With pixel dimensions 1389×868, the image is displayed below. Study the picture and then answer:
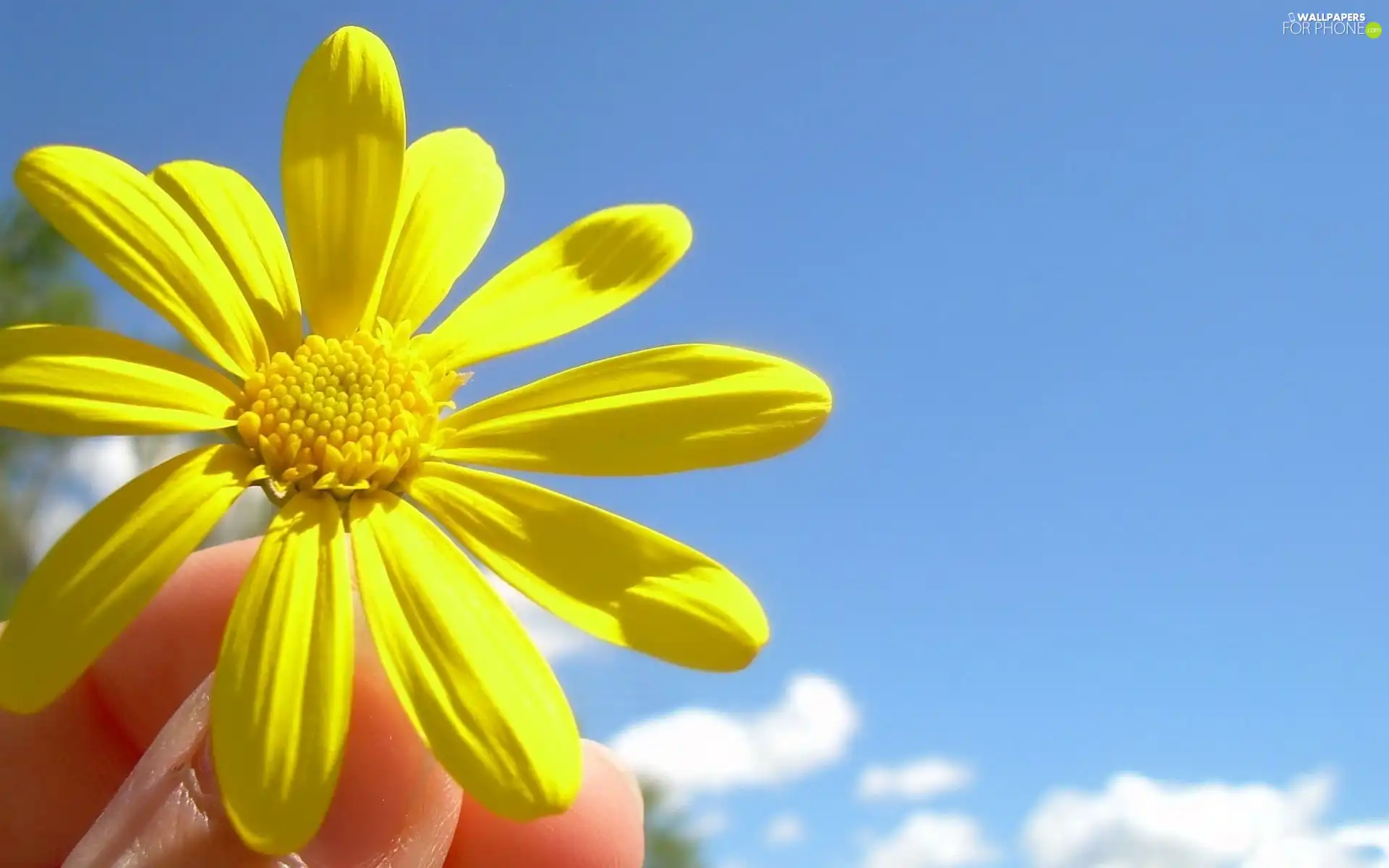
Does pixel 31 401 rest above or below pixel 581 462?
below

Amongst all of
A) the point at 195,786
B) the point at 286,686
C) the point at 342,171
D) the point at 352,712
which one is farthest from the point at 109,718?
the point at 342,171

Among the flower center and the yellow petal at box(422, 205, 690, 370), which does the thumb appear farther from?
the yellow petal at box(422, 205, 690, 370)

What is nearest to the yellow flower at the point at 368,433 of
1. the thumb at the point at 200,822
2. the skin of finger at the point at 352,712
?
the skin of finger at the point at 352,712

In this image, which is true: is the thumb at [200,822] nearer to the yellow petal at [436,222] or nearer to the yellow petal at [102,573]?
the yellow petal at [102,573]

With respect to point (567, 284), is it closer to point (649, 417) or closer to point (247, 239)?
point (649, 417)

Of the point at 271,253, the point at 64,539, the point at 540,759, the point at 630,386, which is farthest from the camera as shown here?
the point at 271,253

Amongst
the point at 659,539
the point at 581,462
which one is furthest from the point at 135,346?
the point at 659,539

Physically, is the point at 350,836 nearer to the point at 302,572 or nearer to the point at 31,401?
the point at 302,572
